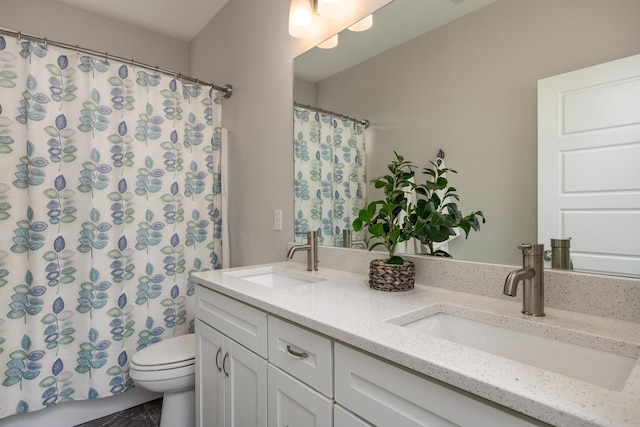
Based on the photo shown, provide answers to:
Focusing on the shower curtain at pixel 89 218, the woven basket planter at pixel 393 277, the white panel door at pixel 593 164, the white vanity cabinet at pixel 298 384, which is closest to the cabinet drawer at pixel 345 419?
the white vanity cabinet at pixel 298 384

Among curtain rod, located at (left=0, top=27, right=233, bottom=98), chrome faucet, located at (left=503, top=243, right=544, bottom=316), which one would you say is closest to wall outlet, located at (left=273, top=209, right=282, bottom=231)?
curtain rod, located at (left=0, top=27, right=233, bottom=98)

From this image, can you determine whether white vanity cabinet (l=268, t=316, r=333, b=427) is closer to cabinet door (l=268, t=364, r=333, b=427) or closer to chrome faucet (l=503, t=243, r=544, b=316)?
cabinet door (l=268, t=364, r=333, b=427)

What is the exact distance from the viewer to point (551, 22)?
929 mm

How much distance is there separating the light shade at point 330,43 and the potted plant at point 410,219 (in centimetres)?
72

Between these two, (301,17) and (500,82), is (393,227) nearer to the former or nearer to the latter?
(500,82)

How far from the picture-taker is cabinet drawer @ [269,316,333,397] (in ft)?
2.70

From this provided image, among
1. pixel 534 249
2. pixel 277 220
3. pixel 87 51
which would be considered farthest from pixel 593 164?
pixel 87 51

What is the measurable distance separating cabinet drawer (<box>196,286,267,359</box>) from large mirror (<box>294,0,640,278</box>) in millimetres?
697

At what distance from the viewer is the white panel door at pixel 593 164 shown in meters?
0.81

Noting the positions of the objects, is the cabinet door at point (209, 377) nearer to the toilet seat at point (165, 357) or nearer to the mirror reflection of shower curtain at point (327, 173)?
the toilet seat at point (165, 357)

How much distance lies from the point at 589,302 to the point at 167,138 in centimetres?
212

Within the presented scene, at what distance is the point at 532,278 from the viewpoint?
863 millimetres

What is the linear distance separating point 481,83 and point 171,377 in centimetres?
179

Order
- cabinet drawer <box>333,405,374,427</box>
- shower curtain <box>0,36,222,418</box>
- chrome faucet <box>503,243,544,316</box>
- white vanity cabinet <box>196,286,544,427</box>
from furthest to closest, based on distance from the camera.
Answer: shower curtain <box>0,36,222,418</box>, chrome faucet <box>503,243,544,316</box>, cabinet drawer <box>333,405,374,427</box>, white vanity cabinet <box>196,286,544,427</box>
